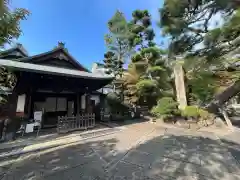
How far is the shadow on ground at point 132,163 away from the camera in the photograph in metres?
3.22

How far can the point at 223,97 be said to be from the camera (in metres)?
8.88

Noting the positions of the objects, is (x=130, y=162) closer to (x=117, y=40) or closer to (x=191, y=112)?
(x=191, y=112)

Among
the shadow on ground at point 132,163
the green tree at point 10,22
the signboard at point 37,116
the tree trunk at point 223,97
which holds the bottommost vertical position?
the shadow on ground at point 132,163

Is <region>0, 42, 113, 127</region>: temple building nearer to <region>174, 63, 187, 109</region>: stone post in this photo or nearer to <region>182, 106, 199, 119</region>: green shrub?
<region>182, 106, 199, 119</region>: green shrub

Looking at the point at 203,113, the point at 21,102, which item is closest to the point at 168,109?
the point at 203,113

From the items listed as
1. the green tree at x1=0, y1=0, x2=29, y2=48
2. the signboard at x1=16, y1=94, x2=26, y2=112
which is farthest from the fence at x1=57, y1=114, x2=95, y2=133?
the green tree at x1=0, y1=0, x2=29, y2=48

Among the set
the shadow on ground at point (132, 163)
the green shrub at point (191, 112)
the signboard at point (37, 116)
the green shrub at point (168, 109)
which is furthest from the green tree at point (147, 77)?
A: the signboard at point (37, 116)

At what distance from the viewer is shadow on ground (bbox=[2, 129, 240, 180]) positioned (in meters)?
3.22

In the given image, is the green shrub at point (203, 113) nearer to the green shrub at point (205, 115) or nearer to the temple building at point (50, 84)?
the green shrub at point (205, 115)

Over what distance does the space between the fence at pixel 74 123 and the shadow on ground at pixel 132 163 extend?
176 cm

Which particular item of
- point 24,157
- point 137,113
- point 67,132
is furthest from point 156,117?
point 24,157

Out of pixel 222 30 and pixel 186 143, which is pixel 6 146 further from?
pixel 222 30

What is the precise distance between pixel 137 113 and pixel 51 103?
7159 mm

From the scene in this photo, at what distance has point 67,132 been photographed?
6867 mm
